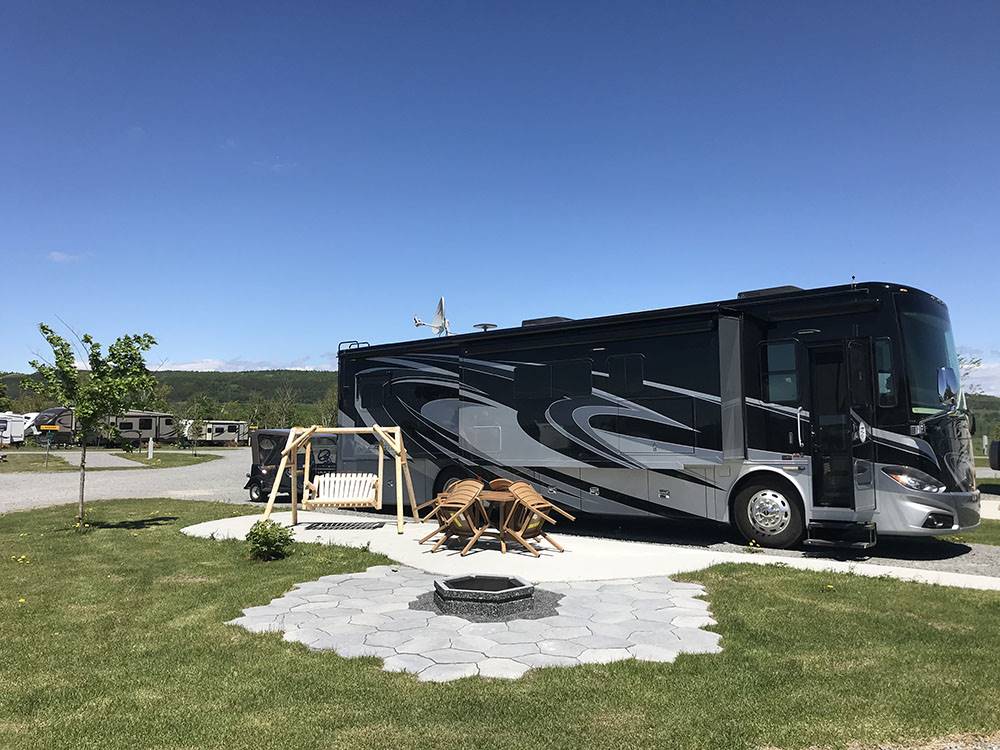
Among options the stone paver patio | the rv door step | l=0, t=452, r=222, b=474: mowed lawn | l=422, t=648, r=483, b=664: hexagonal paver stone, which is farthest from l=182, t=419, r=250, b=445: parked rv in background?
l=422, t=648, r=483, b=664: hexagonal paver stone

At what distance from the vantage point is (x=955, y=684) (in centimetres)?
435

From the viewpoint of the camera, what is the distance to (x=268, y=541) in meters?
8.45

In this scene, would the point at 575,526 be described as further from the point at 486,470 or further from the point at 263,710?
the point at 263,710

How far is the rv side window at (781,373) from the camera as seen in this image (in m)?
9.38

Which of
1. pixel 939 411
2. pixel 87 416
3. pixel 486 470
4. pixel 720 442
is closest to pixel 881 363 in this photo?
pixel 939 411

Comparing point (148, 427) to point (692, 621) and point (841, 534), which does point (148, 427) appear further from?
point (692, 621)

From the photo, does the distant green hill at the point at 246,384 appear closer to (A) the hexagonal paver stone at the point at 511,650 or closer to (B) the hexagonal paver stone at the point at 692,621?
(B) the hexagonal paver stone at the point at 692,621

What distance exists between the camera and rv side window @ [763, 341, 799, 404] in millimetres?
9383

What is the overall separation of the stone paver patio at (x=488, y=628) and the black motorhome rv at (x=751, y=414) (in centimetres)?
301

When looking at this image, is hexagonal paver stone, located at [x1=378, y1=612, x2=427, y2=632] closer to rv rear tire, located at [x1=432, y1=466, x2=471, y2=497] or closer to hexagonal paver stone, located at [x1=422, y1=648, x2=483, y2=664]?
hexagonal paver stone, located at [x1=422, y1=648, x2=483, y2=664]

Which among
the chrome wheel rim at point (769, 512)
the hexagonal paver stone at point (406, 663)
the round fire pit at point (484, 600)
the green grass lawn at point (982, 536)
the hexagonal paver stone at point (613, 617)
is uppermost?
the chrome wheel rim at point (769, 512)

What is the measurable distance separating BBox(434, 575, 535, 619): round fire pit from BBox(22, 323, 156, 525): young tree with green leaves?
7435mm

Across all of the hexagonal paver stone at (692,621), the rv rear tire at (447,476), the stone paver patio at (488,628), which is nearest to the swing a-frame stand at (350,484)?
the rv rear tire at (447,476)

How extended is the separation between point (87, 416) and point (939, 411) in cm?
1169
